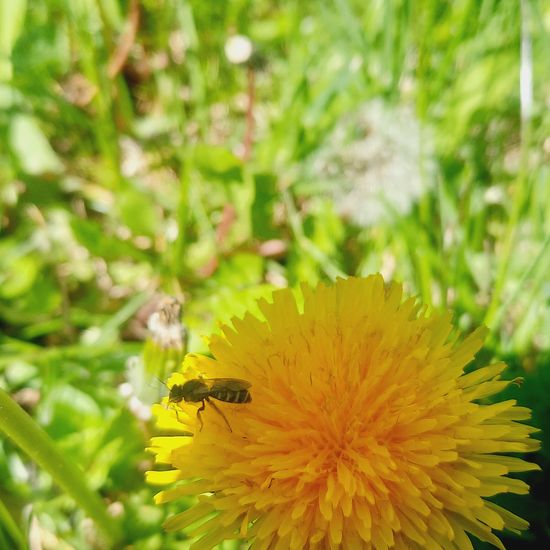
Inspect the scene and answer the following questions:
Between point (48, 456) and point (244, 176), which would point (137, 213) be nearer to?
point (244, 176)

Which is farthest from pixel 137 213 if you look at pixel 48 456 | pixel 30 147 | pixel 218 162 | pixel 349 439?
pixel 349 439

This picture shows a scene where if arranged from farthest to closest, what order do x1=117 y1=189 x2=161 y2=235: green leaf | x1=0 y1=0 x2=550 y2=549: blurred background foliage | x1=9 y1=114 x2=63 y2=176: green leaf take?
x1=9 y1=114 x2=63 y2=176: green leaf
x1=117 y1=189 x2=161 y2=235: green leaf
x1=0 y1=0 x2=550 y2=549: blurred background foliage

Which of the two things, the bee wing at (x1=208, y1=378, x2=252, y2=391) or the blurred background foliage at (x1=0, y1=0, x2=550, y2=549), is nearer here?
the bee wing at (x1=208, y1=378, x2=252, y2=391)

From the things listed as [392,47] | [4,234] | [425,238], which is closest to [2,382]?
[4,234]

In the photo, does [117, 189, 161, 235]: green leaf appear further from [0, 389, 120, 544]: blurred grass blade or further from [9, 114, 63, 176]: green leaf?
[0, 389, 120, 544]: blurred grass blade

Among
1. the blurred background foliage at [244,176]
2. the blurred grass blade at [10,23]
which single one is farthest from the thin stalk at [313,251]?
the blurred grass blade at [10,23]

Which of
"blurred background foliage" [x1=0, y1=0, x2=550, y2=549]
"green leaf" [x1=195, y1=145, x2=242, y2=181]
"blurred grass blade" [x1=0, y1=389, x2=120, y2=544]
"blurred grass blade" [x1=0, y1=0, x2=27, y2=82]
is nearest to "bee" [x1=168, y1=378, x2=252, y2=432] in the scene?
"blurred grass blade" [x1=0, y1=389, x2=120, y2=544]
